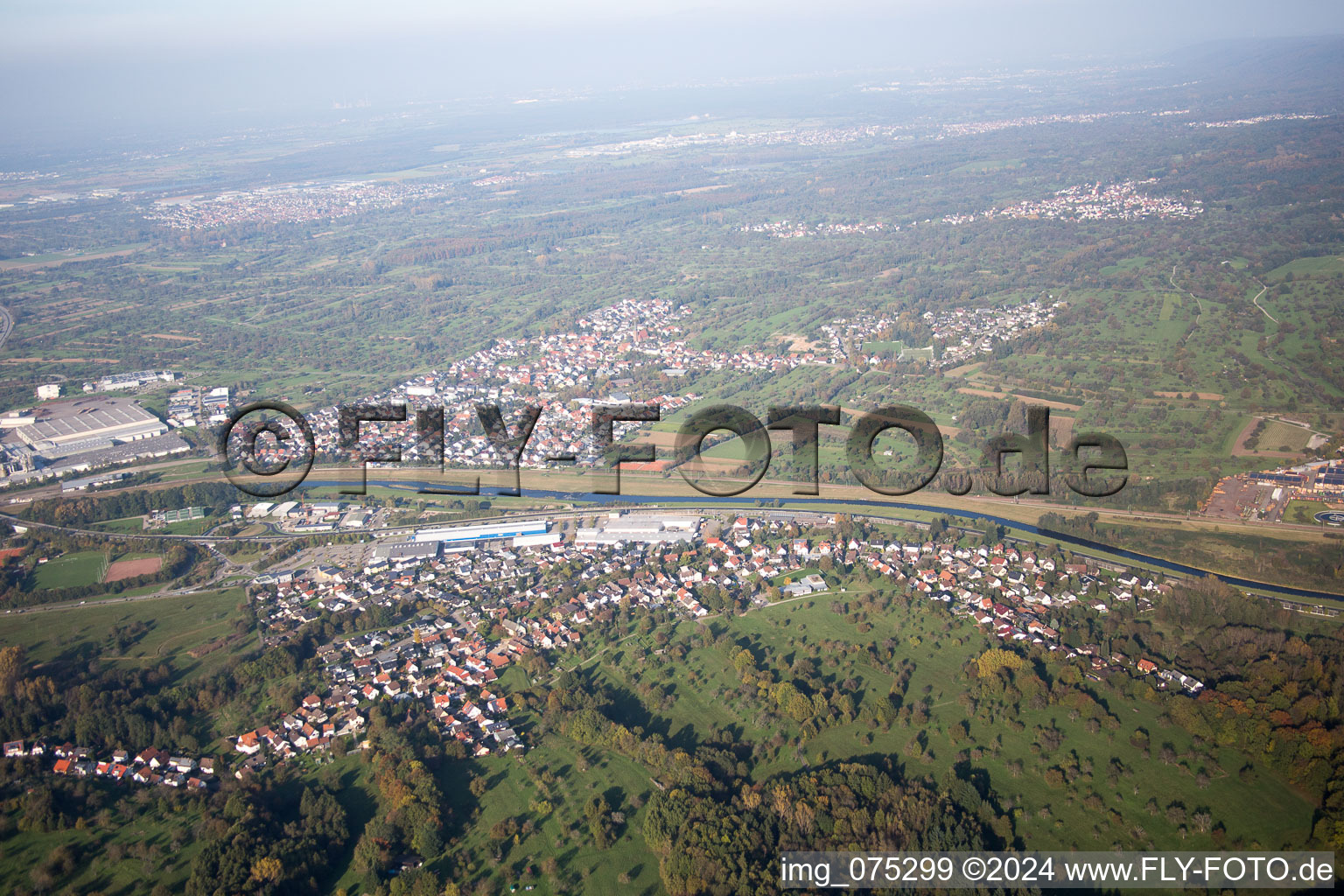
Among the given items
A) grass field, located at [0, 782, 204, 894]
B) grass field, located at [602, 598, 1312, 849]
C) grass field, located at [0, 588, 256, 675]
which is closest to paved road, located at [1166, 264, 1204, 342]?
grass field, located at [602, 598, 1312, 849]

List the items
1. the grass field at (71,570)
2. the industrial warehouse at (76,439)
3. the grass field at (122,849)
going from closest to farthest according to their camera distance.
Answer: the grass field at (122,849) < the grass field at (71,570) < the industrial warehouse at (76,439)

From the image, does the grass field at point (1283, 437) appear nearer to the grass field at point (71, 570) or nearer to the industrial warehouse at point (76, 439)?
the grass field at point (71, 570)

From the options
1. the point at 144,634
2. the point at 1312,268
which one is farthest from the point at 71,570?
the point at 1312,268

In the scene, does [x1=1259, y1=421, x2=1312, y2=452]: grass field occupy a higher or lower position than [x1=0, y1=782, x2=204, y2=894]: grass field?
higher

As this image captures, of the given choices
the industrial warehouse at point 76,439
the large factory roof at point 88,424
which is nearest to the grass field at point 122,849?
the industrial warehouse at point 76,439

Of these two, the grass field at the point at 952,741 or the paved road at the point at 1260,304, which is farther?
the paved road at the point at 1260,304

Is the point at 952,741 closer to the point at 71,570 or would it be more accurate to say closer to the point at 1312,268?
the point at 71,570

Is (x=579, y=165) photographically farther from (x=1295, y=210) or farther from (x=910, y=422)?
(x=910, y=422)

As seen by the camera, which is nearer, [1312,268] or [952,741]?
[952,741]

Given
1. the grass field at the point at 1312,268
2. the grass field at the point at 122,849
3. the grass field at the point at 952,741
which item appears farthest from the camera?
the grass field at the point at 1312,268

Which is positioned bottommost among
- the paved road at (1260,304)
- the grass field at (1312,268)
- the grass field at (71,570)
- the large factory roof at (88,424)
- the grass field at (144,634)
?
the grass field at (144,634)

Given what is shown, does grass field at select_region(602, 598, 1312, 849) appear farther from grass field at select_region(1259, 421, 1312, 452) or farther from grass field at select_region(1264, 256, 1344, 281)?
grass field at select_region(1264, 256, 1344, 281)

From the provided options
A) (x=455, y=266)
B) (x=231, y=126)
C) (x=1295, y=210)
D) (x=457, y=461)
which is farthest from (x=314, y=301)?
(x=231, y=126)

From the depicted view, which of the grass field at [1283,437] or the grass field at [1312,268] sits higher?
the grass field at [1312,268]
